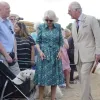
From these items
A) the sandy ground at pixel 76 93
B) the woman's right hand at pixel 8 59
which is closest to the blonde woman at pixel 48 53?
the woman's right hand at pixel 8 59

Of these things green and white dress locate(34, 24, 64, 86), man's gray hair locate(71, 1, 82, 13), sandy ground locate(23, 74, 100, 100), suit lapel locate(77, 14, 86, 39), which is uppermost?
→ man's gray hair locate(71, 1, 82, 13)

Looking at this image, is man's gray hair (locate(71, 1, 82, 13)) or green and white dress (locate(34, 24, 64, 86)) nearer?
man's gray hair (locate(71, 1, 82, 13))

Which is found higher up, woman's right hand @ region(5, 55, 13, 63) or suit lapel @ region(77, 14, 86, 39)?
suit lapel @ region(77, 14, 86, 39)

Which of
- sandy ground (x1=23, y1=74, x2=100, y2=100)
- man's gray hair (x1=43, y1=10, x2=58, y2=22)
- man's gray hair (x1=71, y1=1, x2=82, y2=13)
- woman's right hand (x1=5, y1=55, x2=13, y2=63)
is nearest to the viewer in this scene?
woman's right hand (x1=5, y1=55, x2=13, y2=63)

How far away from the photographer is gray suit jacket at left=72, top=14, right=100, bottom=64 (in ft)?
20.4

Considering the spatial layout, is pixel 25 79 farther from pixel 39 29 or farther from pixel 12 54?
pixel 39 29

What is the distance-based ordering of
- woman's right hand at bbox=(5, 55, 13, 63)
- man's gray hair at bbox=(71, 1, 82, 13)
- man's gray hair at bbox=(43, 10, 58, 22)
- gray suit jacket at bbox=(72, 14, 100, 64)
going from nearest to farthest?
1. woman's right hand at bbox=(5, 55, 13, 63)
2. gray suit jacket at bbox=(72, 14, 100, 64)
3. man's gray hair at bbox=(71, 1, 82, 13)
4. man's gray hair at bbox=(43, 10, 58, 22)

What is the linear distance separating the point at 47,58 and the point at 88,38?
1009 mm

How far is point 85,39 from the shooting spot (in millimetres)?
6324

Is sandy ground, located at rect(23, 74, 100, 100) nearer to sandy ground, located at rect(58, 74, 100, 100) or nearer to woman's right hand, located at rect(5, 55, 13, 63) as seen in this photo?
sandy ground, located at rect(58, 74, 100, 100)

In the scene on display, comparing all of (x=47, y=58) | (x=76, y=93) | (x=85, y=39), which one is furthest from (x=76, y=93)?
(x=85, y=39)

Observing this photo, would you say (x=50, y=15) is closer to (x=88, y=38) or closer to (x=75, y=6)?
(x=75, y=6)

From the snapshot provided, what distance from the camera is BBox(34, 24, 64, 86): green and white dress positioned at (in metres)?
6.98

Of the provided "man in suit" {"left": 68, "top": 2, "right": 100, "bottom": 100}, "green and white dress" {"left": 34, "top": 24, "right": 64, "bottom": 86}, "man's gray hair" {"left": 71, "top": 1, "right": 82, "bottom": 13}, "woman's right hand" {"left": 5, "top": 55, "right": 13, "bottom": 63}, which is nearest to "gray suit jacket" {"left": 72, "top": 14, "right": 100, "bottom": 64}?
"man in suit" {"left": 68, "top": 2, "right": 100, "bottom": 100}
